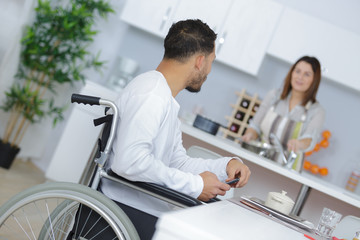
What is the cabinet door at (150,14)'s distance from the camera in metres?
4.48

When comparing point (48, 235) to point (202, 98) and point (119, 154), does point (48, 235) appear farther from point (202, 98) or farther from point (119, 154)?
point (202, 98)

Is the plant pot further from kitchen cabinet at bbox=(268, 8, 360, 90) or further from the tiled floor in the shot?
kitchen cabinet at bbox=(268, 8, 360, 90)

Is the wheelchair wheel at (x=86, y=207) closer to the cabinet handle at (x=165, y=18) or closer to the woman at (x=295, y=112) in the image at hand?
the woman at (x=295, y=112)

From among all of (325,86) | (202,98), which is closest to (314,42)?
(325,86)

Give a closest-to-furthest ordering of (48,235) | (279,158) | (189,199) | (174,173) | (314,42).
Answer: (189,199) → (174,173) → (48,235) → (279,158) → (314,42)

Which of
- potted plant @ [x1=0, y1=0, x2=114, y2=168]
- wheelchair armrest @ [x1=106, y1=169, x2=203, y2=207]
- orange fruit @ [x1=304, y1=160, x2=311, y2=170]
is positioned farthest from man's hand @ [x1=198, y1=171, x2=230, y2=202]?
orange fruit @ [x1=304, y1=160, x2=311, y2=170]

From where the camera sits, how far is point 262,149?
3.25m

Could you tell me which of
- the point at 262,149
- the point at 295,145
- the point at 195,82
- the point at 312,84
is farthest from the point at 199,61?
the point at 312,84

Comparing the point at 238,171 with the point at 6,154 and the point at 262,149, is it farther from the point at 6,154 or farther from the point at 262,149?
the point at 6,154

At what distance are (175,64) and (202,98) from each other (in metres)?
3.16

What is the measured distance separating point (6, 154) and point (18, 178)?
0.26m

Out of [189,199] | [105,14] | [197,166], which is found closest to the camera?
[189,199]

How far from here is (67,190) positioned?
1.31 m

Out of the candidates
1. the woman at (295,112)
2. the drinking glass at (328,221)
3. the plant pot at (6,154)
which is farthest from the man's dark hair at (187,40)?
the plant pot at (6,154)
